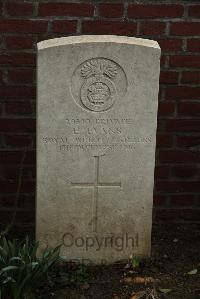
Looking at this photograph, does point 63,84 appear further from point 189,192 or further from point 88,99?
point 189,192

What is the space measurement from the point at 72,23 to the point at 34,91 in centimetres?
53

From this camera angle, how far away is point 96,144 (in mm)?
3703

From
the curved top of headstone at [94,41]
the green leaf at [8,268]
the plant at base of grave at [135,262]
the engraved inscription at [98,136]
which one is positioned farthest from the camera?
the plant at base of grave at [135,262]

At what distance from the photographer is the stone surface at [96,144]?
3.54 meters

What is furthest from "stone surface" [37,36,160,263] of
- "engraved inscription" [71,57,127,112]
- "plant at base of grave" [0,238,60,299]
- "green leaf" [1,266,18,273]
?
"green leaf" [1,266,18,273]

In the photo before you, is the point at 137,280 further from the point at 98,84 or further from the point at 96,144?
the point at 98,84

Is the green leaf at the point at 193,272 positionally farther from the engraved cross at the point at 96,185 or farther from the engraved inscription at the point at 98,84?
the engraved inscription at the point at 98,84

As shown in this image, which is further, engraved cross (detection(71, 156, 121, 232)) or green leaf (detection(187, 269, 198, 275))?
green leaf (detection(187, 269, 198, 275))

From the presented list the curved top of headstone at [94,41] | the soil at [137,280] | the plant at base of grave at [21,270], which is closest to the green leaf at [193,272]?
the soil at [137,280]

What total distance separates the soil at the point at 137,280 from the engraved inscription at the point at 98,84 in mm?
1031

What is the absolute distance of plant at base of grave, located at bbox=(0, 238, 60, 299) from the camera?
11.3 feet

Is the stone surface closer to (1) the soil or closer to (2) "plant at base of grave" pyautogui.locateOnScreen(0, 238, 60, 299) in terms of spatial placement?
(1) the soil

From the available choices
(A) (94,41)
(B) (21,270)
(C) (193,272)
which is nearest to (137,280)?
(C) (193,272)

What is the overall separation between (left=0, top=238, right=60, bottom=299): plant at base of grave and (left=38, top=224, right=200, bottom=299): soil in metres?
0.15
